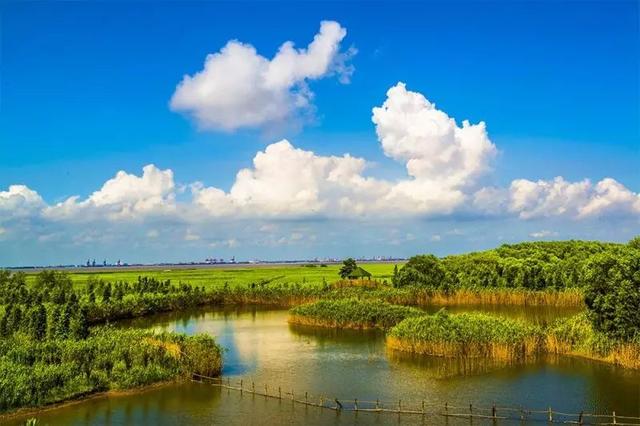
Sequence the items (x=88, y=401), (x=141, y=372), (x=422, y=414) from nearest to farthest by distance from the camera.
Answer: (x=422, y=414) < (x=88, y=401) < (x=141, y=372)

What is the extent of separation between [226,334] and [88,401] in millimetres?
19240

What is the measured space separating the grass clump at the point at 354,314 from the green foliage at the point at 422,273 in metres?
20.7

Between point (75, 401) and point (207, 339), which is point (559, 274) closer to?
point (207, 339)

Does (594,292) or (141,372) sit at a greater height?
(594,292)

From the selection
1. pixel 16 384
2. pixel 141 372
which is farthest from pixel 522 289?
pixel 16 384

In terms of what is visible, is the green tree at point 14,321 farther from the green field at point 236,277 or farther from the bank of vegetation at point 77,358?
the green field at point 236,277

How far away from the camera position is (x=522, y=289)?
60.8 metres

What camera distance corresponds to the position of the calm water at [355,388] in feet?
73.4

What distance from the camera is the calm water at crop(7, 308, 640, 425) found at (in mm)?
22359

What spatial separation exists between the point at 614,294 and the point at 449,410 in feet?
43.1

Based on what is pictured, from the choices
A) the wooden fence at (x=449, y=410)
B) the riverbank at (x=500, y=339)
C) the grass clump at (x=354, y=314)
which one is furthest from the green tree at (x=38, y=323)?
the riverbank at (x=500, y=339)

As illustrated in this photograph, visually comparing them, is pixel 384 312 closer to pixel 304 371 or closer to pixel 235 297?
pixel 304 371

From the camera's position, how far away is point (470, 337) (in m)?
31.9

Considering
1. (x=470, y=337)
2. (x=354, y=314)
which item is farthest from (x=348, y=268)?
(x=470, y=337)
